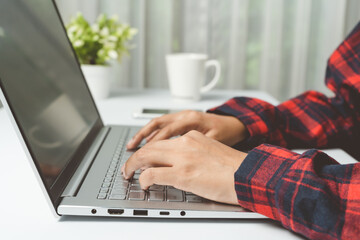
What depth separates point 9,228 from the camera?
18.4 inches

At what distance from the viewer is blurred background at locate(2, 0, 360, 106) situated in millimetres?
1940

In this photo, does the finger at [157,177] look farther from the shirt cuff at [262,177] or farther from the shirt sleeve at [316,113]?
the shirt sleeve at [316,113]

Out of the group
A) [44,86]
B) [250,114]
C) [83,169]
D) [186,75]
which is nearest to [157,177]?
[83,169]

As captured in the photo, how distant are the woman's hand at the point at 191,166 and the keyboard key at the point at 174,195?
0.01 m

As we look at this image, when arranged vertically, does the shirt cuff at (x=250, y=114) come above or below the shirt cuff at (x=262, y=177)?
below

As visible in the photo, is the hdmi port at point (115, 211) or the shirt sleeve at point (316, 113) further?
the shirt sleeve at point (316, 113)

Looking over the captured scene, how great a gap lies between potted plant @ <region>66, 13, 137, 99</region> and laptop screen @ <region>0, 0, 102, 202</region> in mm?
336

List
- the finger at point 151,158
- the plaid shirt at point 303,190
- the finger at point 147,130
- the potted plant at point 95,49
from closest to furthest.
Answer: the plaid shirt at point 303,190
the finger at point 151,158
the finger at point 147,130
the potted plant at point 95,49

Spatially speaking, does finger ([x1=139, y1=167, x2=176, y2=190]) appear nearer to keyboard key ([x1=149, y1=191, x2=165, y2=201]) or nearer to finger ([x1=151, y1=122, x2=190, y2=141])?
keyboard key ([x1=149, y1=191, x2=165, y2=201])

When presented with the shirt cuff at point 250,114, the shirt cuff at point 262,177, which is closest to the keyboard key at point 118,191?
the shirt cuff at point 262,177

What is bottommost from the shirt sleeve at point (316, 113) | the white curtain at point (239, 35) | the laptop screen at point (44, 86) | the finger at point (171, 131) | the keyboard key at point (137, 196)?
the white curtain at point (239, 35)

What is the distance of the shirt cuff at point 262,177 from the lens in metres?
0.49

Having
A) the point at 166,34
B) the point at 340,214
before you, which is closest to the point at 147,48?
the point at 166,34

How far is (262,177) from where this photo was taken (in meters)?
0.51
